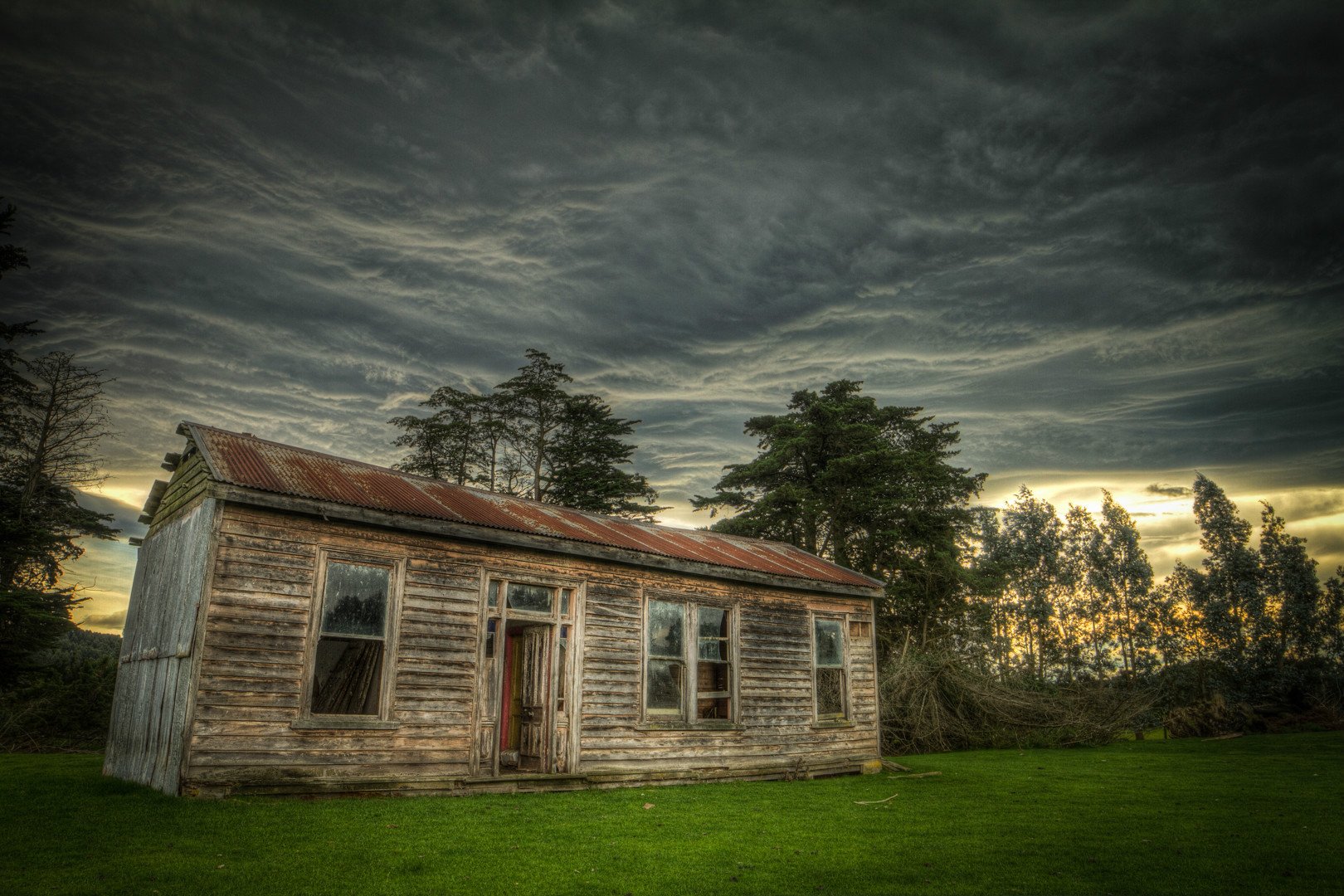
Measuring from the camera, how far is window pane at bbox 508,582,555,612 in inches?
458

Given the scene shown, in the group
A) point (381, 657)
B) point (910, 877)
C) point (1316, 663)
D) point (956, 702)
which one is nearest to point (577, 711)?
point (381, 657)

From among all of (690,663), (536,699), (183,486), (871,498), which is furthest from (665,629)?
(871,498)

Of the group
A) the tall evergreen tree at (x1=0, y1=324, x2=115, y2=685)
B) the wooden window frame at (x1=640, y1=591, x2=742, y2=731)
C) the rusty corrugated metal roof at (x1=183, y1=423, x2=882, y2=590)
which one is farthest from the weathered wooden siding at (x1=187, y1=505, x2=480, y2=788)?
the tall evergreen tree at (x1=0, y1=324, x2=115, y2=685)

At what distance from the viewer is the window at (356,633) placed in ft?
32.2

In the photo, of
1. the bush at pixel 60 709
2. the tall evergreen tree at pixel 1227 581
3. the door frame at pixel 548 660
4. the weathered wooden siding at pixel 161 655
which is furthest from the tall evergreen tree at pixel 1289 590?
the bush at pixel 60 709

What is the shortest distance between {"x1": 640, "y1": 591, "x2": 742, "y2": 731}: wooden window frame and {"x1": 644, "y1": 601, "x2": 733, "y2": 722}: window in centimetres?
2

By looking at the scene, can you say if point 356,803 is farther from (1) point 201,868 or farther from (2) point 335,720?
(1) point 201,868

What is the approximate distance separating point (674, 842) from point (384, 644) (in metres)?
4.87

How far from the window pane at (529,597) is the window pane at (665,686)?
2347mm

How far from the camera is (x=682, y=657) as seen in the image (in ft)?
44.6

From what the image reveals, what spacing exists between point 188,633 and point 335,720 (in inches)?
80.5

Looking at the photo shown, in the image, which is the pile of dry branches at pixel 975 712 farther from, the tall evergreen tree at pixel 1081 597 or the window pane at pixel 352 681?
the tall evergreen tree at pixel 1081 597

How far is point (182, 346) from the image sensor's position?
19.1 meters

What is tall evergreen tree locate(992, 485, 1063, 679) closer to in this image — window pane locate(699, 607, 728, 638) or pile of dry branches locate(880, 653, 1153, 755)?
pile of dry branches locate(880, 653, 1153, 755)
